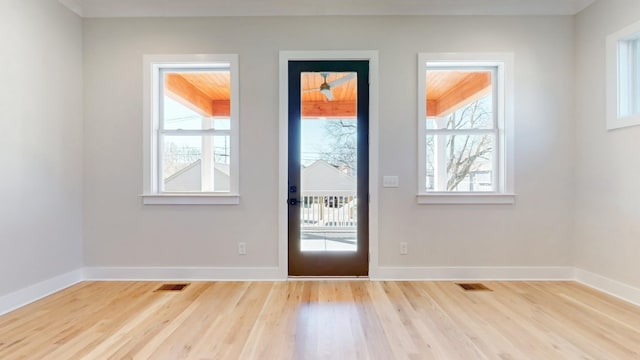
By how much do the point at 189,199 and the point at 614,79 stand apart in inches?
177

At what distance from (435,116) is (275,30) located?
2.04 metres

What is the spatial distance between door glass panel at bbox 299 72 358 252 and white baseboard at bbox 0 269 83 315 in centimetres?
245

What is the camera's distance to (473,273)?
3.77 meters

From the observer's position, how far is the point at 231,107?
3787 mm

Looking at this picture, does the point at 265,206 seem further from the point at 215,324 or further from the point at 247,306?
the point at 215,324

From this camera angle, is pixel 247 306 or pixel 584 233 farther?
pixel 584 233

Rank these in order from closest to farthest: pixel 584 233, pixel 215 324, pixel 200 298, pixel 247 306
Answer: pixel 215 324 < pixel 247 306 < pixel 200 298 < pixel 584 233

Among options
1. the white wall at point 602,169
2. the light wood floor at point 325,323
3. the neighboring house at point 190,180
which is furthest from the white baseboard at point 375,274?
the neighboring house at point 190,180

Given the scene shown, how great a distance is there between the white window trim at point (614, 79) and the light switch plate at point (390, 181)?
2.10 meters

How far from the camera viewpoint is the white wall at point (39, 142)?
290cm

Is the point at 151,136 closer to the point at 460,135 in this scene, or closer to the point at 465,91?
the point at 460,135

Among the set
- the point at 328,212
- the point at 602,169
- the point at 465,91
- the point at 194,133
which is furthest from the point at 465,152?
the point at 194,133

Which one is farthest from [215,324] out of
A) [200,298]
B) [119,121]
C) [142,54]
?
[142,54]

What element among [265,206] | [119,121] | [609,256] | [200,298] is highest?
[119,121]
